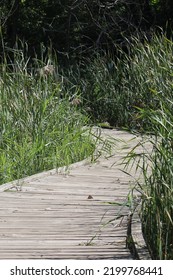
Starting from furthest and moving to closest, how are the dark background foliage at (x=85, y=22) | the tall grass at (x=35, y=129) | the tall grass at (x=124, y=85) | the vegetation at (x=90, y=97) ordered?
the dark background foliage at (x=85, y=22), the tall grass at (x=124, y=85), the tall grass at (x=35, y=129), the vegetation at (x=90, y=97)

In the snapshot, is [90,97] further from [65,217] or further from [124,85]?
[65,217]

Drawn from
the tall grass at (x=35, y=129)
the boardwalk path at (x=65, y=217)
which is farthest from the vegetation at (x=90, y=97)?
the boardwalk path at (x=65, y=217)

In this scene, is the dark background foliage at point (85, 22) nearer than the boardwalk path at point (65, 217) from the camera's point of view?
No

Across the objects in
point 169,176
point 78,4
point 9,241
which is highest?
point 78,4

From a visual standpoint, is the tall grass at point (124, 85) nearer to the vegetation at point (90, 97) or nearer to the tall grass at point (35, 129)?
the vegetation at point (90, 97)

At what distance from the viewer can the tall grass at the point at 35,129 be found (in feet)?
33.8

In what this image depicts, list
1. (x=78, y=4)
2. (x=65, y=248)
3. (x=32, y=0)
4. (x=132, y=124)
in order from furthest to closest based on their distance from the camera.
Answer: (x=32, y=0) → (x=78, y=4) → (x=132, y=124) → (x=65, y=248)

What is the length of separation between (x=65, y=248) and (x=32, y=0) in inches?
798

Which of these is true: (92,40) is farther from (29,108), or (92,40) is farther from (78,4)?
(29,108)

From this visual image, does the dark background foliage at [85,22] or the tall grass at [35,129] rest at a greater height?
the dark background foliage at [85,22]

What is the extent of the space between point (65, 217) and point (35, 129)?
10.5ft

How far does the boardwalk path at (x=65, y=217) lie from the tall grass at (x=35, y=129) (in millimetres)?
301

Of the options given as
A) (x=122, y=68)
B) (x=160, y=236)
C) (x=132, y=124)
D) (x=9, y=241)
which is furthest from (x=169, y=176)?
(x=122, y=68)
